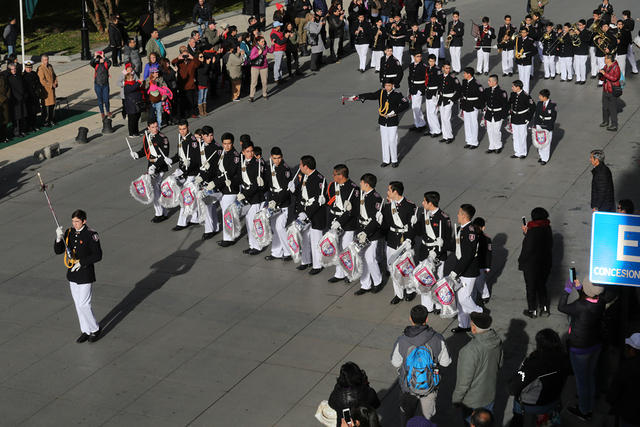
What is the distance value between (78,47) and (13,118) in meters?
10.6

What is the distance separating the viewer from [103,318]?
13.8 m

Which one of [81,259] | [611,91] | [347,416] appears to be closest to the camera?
[347,416]

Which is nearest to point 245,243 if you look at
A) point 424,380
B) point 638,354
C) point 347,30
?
point 424,380

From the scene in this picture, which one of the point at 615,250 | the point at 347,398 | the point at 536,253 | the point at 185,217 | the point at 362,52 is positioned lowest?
the point at 362,52

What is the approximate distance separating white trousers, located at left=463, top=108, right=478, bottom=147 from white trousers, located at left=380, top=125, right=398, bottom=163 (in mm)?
1953

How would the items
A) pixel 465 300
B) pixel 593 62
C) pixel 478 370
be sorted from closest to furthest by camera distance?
pixel 478 370 → pixel 465 300 → pixel 593 62

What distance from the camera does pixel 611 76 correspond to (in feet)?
67.5

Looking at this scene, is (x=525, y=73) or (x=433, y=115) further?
(x=525, y=73)

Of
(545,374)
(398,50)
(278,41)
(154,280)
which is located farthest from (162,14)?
(545,374)

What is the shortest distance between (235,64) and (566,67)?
906cm

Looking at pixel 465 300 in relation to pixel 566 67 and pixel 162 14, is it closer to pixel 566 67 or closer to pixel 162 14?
pixel 566 67

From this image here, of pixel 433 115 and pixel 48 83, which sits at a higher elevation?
pixel 48 83

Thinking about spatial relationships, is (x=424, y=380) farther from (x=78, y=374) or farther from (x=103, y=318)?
(x=103, y=318)

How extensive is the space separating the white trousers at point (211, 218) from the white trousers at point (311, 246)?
216 centimetres
